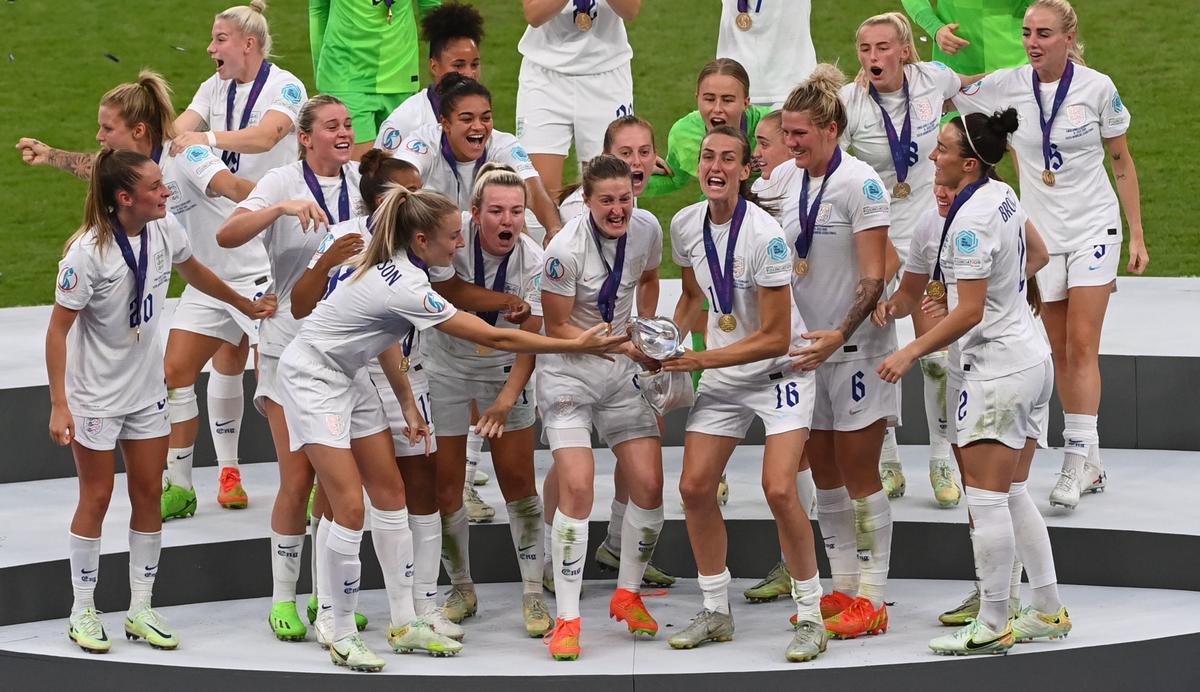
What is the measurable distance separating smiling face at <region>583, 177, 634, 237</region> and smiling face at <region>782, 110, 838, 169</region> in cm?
57

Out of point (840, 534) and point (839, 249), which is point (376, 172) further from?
point (840, 534)

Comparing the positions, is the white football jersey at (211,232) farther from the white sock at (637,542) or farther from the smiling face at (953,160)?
the smiling face at (953,160)

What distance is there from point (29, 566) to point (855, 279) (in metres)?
3.07

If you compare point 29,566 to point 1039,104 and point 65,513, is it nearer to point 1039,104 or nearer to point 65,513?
point 65,513

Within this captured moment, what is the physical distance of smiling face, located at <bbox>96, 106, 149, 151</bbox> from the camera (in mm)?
6352

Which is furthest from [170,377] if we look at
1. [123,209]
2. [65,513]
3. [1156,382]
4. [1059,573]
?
[1156,382]

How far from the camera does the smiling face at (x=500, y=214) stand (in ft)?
19.4

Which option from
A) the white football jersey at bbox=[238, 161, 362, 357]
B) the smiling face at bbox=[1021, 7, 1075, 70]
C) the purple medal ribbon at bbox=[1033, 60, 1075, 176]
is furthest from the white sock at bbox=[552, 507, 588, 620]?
the smiling face at bbox=[1021, 7, 1075, 70]

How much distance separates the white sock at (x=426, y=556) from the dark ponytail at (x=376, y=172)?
1059 mm

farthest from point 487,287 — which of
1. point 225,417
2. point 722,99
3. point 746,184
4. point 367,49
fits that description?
point 367,49

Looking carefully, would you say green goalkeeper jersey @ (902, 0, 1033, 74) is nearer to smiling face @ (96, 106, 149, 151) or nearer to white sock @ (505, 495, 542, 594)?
white sock @ (505, 495, 542, 594)

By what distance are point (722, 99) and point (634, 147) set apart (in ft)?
1.70

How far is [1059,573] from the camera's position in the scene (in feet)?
21.8

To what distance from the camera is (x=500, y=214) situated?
5.93 meters
